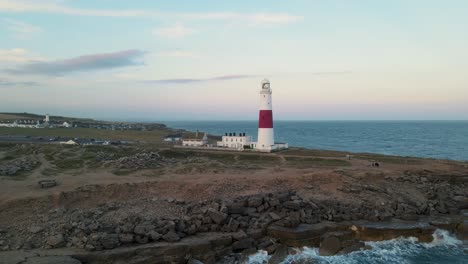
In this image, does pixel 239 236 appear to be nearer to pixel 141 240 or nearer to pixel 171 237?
pixel 171 237

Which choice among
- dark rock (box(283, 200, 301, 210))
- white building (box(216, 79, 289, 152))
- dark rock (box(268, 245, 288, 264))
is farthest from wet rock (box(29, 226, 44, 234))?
white building (box(216, 79, 289, 152))

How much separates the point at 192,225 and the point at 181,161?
65.3 ft

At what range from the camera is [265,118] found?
47.8m

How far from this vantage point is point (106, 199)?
2566cm

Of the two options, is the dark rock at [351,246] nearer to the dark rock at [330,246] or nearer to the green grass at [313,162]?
the dark rock at [330,246]

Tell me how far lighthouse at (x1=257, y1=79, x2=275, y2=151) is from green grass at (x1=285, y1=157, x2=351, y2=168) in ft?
20.1

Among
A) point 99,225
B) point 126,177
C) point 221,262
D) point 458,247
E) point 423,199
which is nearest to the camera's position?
point 221,262

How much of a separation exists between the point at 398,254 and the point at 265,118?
28020mm

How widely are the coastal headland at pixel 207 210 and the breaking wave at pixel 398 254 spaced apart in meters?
0.40

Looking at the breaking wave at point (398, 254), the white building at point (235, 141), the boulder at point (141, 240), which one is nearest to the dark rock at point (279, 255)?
the breaking wave at point (398, 254)

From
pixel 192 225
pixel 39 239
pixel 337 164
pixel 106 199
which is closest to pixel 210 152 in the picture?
pixel 337 164

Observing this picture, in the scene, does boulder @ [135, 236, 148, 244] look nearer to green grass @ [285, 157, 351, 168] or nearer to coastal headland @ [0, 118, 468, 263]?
coastal headland @ [0, 118, 468, 263]

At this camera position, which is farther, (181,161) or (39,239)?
(181,161)

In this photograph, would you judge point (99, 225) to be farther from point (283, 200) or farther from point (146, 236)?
point (283, 200)
